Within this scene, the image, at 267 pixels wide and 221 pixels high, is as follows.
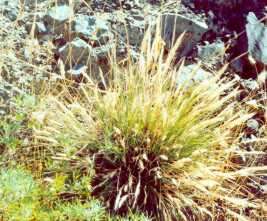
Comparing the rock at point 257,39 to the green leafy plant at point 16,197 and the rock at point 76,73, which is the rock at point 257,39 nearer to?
the rock at point 76,73

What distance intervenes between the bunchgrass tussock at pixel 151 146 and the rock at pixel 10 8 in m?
1.02

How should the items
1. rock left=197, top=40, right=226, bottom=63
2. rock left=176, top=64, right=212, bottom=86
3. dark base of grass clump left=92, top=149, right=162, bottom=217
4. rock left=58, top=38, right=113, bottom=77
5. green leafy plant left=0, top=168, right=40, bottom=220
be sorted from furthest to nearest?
1. rock left=197, top=40, right=226, bottom=63
2. rock left=58, top=38, right=113, bottom=77
3. rock left=176, top=64, right=212, bottom=86
4. dark base of grass clump left=92, top=149, right=162, bottom=217
5. green leafy plant left=0, top=168, right=40, bottom=220

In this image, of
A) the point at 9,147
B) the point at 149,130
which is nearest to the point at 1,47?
the point at 9,147

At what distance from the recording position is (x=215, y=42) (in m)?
4.57

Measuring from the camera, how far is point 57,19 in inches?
176

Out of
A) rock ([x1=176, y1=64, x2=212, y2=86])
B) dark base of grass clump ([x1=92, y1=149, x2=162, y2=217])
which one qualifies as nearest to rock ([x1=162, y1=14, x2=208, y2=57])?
rock ([x1=176, y1=64, x2=212, y2=86])

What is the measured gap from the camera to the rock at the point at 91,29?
4.40 m

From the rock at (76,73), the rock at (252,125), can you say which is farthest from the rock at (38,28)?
the rock at (252,125)

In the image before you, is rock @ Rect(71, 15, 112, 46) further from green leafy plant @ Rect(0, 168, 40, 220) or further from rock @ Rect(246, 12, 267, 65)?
green leafy plant @ Rect(0, 168, 40, 220)

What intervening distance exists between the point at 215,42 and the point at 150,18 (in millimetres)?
502

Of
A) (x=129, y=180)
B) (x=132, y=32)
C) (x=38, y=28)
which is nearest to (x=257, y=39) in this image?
(x=132, y=32)

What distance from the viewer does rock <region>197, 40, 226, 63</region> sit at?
4.43m

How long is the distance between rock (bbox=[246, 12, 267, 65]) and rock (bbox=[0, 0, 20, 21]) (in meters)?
1.66

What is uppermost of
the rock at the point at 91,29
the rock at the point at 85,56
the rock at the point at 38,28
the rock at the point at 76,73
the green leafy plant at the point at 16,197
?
the rock at the point at 91,29
